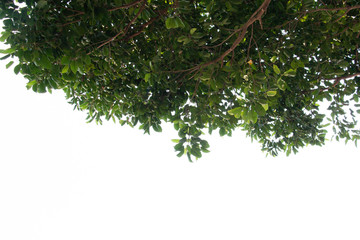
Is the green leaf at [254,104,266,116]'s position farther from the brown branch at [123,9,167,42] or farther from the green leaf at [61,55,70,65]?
the green leaf at [61,55,70,65]

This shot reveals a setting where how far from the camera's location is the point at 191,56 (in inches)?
104

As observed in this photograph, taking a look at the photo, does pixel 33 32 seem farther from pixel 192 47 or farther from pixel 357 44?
pixel 357 44

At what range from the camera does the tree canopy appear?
185cm

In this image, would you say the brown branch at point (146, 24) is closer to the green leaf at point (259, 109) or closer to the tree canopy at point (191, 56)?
the tree canopy at point (191, 56)

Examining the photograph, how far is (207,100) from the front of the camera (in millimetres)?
2615

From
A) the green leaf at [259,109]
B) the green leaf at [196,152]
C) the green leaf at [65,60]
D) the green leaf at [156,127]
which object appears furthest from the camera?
the green leaf at [156,127]

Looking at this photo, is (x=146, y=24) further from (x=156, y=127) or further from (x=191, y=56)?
(x=156, y=127)

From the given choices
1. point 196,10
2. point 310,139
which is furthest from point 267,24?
point 310,139

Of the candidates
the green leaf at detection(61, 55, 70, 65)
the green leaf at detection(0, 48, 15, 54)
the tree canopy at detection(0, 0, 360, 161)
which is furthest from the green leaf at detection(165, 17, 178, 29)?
the green leaf at detection(0, 48, 15, 54)

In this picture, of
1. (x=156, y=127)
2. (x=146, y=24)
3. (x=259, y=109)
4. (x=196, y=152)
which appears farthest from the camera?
(x=156, y=127)

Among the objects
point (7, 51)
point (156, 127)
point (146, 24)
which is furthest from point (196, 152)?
point (7, 51)

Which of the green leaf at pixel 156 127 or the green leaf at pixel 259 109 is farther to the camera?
the green leaf at pixel 156 127

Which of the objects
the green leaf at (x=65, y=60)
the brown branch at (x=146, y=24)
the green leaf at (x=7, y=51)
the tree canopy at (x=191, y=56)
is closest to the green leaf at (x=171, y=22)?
the tree canopy at (x=191, y=56)

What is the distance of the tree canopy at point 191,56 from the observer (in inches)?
72.9
